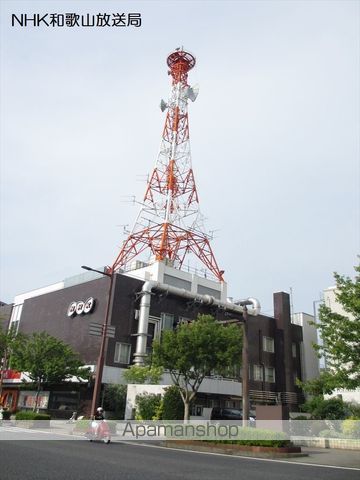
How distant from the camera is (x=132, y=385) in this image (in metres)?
33.1

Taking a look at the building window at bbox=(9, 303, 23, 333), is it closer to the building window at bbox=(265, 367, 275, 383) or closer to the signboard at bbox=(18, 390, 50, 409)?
the signboard at bbox=(18, 390, 50, 409)

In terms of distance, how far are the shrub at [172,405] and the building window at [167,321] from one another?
11.8m

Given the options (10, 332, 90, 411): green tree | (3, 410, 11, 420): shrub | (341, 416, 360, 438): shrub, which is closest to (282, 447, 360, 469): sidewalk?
(341, 416, 360, 438): shrub

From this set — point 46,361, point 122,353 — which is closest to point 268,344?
point 122,353

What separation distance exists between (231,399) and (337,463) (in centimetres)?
3022

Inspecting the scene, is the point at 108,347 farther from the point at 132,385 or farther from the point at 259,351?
the point at 259,351

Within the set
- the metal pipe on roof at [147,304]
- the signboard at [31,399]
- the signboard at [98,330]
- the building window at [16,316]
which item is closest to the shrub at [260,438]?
the signboard at [98,330]

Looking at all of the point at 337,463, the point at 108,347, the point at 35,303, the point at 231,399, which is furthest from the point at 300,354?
the point at 337,463

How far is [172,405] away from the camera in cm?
2967

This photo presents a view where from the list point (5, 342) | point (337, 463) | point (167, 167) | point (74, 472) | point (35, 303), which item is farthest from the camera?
point (167, 167)

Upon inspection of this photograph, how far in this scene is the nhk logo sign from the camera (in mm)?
40375

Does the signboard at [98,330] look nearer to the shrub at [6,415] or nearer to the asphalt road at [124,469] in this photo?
the asphalt road at [124,469]

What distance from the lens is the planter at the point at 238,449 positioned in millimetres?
17814

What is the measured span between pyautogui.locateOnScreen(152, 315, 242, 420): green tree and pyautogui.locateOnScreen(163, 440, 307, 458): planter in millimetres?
7196
